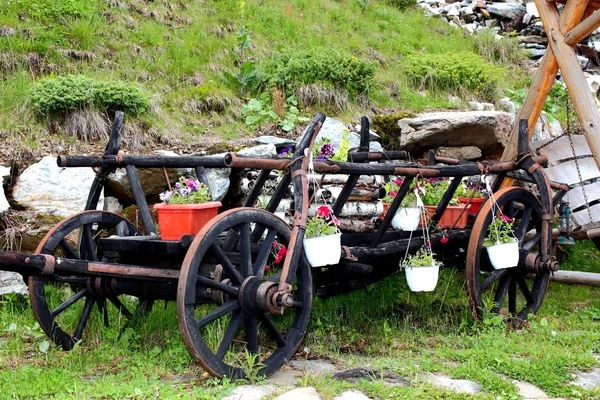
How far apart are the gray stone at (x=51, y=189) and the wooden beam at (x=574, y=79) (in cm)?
433

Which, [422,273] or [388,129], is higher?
[388,129]

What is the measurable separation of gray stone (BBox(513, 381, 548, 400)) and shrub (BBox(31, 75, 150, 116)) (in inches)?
191

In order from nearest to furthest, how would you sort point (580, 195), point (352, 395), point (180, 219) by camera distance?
point (352, 395) → point (180, 219) → point (580, 195)

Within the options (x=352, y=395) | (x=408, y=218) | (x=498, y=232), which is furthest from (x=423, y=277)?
(x=352, y=395)

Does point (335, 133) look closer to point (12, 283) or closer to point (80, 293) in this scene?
point (12, 283)

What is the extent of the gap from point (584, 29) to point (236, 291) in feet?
13.4

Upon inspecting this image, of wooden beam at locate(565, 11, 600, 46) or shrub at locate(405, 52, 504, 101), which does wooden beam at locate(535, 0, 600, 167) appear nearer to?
wooden beam at locate(565, 11, 600, 46)

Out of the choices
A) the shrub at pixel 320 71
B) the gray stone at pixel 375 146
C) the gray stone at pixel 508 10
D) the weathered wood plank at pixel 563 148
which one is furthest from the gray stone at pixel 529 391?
the gray stone at pixel 508 10

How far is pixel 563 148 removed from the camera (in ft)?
24.1

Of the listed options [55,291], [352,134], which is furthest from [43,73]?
[352,134]

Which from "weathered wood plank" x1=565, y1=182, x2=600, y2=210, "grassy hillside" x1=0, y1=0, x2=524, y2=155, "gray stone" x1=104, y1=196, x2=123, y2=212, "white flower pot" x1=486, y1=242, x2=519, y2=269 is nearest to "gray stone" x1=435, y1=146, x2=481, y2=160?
"grassy hillside" x1=0, y1=0, x2=524, y2=155

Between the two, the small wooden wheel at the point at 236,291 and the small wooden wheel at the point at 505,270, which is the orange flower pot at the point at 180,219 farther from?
the small wooden wheel at the point at 505,270

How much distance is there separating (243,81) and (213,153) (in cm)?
183

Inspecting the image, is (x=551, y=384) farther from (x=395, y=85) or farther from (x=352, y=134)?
(x=395, y=85)
